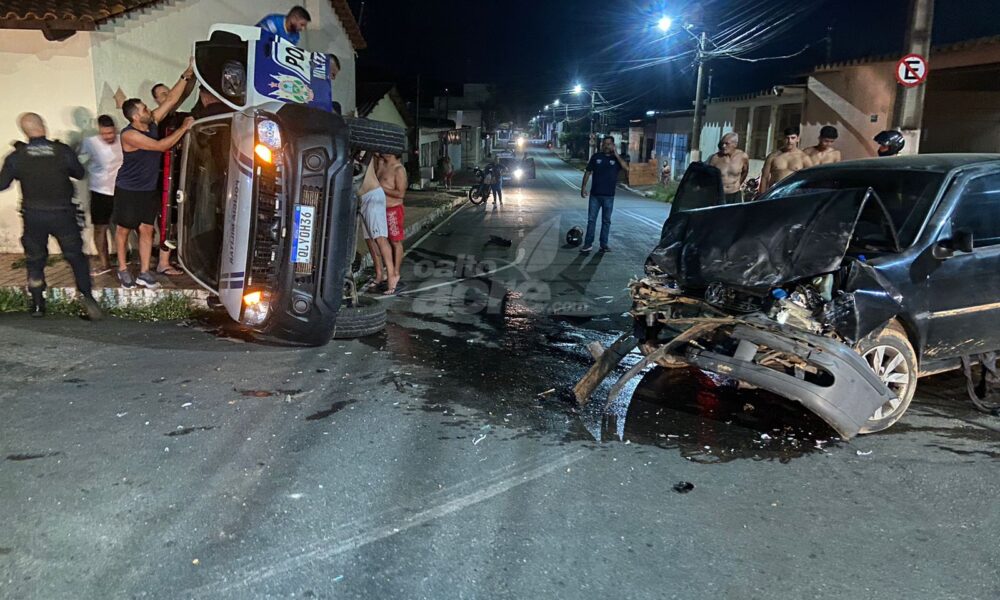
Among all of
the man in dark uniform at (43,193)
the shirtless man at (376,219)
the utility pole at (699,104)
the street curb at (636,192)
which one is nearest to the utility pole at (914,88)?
the shirtless man at (376,219)

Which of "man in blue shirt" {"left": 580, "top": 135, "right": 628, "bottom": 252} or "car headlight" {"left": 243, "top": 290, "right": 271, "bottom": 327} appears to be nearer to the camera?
"car headlight" {"left": 243, "top": 290, "right": 271, "bottom": 327}

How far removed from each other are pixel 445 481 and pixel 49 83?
8.27m

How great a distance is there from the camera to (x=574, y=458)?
163 inches

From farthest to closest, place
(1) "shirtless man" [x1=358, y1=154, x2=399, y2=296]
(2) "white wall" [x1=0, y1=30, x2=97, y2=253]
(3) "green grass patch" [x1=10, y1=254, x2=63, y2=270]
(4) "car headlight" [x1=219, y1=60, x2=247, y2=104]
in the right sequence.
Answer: (2) "white wall" [x1=0, y1=30, x2=97, y2=253] → (3) "green grass patch" [x1=10, y1=254, x2=63, y2=270] → (1) "shirtless man" [x1=358, y1=154, x2=399, y2=296] → (4) "car headlight" [x1=219, y1=60, x2=247, y2=104]

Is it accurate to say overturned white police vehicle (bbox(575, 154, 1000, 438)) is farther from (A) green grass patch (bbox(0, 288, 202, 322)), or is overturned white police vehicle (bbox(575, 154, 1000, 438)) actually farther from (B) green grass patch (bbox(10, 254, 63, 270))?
(B) green grass patch (bbox(10, 254, 63, 270))

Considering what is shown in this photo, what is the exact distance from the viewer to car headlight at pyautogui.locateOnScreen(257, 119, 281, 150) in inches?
203

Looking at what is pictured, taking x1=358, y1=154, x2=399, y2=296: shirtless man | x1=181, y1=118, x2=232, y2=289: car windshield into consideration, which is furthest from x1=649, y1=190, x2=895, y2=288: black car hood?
x1=358, y1=154, x2=399, y2=296: shirtless man

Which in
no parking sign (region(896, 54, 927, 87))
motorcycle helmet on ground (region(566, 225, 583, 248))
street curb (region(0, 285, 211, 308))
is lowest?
street curb (region(0, 285, 211, 308))

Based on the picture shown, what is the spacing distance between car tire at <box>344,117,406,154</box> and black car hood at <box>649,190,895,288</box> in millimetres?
2551

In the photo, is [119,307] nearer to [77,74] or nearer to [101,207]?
[101,207]

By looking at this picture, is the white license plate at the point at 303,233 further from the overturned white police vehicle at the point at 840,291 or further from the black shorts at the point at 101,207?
the black shorts at the point at 101,207

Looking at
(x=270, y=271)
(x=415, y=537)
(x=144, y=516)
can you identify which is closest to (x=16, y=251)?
(x=270, y=271)

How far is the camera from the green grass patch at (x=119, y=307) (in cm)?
700

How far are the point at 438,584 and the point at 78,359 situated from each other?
420 cm
